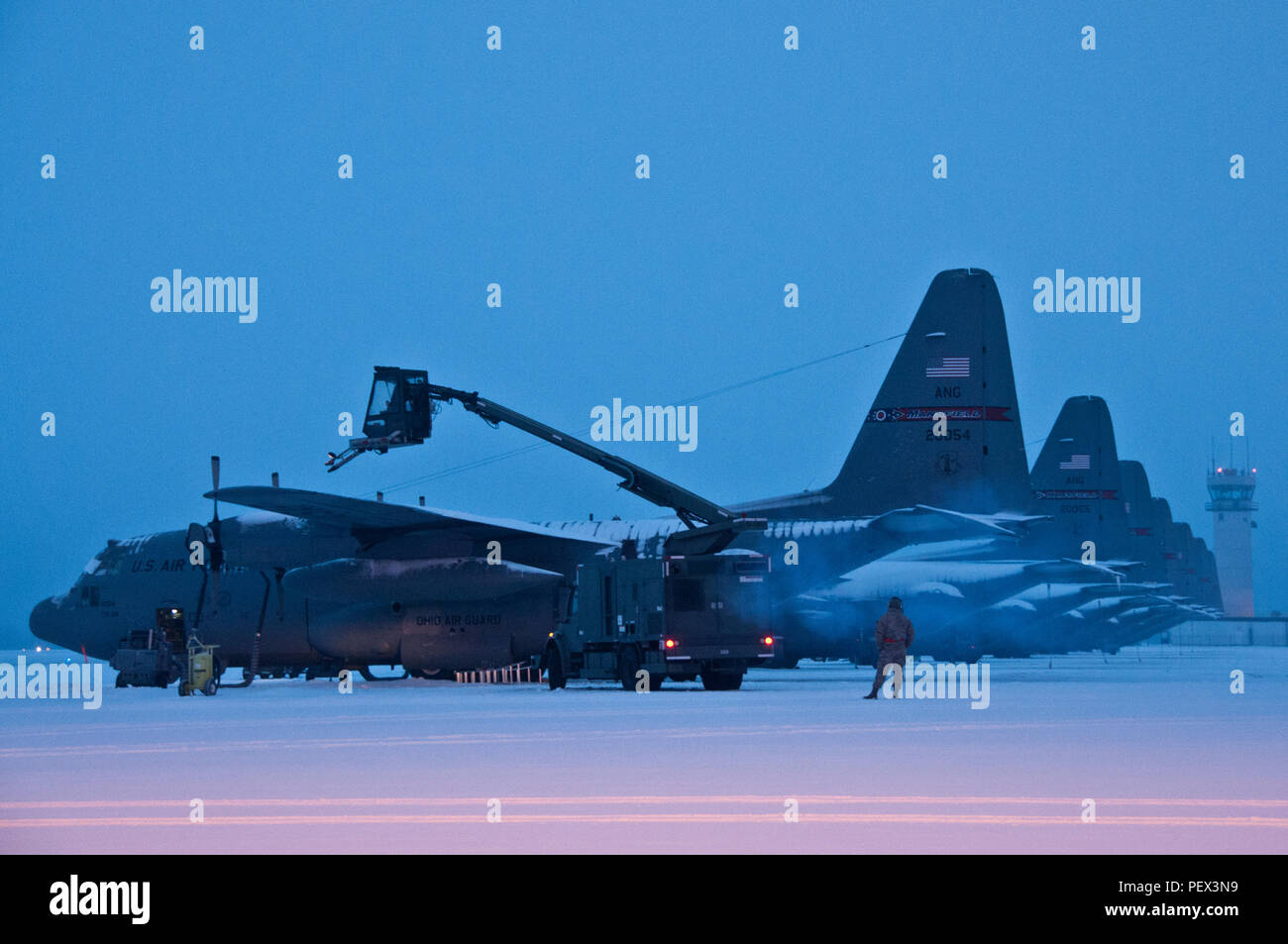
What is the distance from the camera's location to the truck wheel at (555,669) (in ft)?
99.8

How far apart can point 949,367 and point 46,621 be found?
22.9 meters

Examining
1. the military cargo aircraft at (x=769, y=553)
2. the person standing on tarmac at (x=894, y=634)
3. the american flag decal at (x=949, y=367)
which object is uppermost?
the american flag decal at (x=949, y=367)

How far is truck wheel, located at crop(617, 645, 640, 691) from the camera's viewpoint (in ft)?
92.7

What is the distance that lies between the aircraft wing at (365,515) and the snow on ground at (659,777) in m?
7.60

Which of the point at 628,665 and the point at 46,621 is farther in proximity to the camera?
the point at 46,621

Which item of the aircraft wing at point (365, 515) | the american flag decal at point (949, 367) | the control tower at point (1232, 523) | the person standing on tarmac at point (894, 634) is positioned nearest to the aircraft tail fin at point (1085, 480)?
the american flag decal at point (949, 367)

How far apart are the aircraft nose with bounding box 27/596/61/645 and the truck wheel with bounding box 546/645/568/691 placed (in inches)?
554

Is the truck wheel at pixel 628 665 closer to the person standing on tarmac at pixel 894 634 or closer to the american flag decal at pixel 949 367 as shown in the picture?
the person standing on tarmac at pixel 894 634

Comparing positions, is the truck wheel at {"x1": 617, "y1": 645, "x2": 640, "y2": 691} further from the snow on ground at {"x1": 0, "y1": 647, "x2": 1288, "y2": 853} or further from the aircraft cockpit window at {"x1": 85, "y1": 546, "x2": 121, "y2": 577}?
the aircraft cockpit window at {"x1": 85, "y1": 546, "x2": 121, "y2": 577}

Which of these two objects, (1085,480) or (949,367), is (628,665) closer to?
(949,367)

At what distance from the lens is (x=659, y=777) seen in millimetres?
12578

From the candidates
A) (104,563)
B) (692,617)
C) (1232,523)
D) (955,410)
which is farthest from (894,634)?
(1232,523)

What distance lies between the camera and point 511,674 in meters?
35.9
